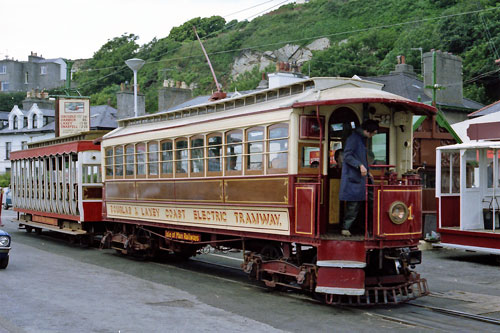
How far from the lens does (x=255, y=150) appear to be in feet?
34.6

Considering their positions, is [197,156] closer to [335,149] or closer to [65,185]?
[335,149]

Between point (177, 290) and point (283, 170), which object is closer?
point (283, 170)

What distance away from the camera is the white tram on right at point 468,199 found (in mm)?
14698

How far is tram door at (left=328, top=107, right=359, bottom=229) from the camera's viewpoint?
1000 centimetres

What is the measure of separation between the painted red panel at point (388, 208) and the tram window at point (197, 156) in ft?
13.1

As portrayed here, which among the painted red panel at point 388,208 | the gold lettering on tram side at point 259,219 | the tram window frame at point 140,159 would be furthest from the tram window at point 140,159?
the painted red panel at point 388,208

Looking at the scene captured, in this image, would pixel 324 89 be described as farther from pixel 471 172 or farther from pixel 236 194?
pixel 471 172

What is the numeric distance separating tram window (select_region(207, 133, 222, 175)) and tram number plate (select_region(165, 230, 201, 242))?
1562 mm

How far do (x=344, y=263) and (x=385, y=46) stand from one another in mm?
50489

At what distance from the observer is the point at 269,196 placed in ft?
33.3

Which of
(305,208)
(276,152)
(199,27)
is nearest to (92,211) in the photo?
(276,152)

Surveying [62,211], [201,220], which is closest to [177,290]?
[201,220]

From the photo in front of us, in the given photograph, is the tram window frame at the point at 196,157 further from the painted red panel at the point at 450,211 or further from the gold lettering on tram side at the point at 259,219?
the painted red panel at the point at 450,211

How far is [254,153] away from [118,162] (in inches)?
236
